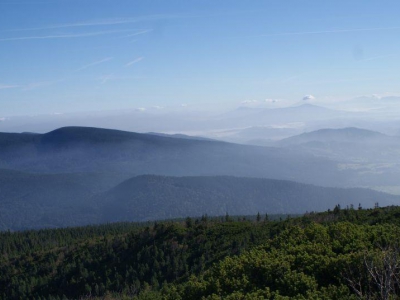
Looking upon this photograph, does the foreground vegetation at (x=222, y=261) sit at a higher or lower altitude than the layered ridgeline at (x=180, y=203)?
higher

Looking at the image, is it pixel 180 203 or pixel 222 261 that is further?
pixel 180 203

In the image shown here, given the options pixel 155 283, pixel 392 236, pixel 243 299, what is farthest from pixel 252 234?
pixel 243 299

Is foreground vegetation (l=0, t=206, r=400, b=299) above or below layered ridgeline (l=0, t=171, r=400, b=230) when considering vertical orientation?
above

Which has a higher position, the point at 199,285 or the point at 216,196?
the point at 199,285

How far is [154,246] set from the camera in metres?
43.2

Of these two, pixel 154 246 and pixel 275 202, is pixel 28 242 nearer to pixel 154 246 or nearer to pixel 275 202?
pixel 154 246

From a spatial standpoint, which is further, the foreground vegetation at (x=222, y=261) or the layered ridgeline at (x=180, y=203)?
the layered ridgeline at (x=180, y=203)

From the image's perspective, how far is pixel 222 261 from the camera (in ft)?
56.2

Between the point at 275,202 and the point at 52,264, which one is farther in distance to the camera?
the point at 275,202

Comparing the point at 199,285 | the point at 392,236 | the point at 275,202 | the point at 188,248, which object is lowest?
the point at 275,202

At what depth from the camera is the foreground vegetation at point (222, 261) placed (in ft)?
42.7

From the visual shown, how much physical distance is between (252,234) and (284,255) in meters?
23.0

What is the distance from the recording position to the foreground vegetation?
512 inches

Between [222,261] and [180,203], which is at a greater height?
[222,261]
